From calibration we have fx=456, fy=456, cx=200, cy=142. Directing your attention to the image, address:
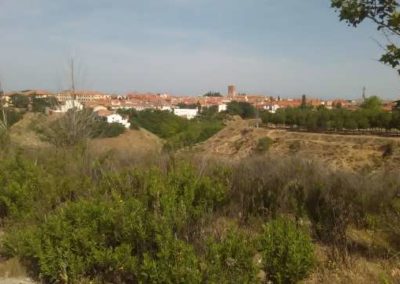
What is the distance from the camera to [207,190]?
6047mm

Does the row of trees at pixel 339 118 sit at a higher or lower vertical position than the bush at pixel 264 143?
higher

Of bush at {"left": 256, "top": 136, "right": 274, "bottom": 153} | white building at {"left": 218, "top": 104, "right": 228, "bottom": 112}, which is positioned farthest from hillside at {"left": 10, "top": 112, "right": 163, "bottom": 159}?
white building at {"left": 218, "top": 104, "right": 228, "bottom": 112}

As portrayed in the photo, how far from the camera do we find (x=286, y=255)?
4.12 meters

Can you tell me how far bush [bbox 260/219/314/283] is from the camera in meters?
4.09

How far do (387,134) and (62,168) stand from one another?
149 feet

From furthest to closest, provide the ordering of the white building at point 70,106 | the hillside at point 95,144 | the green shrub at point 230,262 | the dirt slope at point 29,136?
the white building at point 70,106, the dirt slope at point 29,136, the hillside at point 95,144, the green shrub at point 230,262

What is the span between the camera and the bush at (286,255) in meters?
4.09

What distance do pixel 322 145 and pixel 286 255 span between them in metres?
45.9

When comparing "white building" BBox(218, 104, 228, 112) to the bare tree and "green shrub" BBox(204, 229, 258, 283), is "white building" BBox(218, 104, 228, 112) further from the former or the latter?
"green shrub" BBox(204, 229, 258, 283)

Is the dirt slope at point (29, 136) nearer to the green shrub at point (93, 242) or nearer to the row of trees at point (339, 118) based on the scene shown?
the green shrub at point (93, 242)

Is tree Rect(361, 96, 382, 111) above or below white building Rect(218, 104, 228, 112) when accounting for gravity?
above

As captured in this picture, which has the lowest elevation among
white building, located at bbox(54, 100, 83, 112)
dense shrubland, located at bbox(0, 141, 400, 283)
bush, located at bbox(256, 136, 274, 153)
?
bush, located at bbox(256, 136, 274, 153)

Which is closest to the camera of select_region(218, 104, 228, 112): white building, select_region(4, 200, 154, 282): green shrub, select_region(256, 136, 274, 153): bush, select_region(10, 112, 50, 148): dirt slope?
select_region(4, 200, 154, 282): green shrub

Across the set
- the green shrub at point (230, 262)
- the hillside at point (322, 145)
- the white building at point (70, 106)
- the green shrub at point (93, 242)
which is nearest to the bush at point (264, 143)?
the hillside at point (322, 145)
